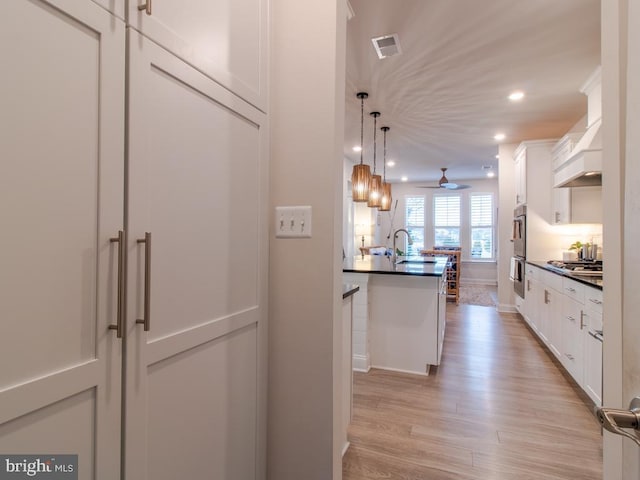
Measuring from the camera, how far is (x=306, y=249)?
4.21 ft

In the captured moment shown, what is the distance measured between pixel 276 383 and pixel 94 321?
0.77m

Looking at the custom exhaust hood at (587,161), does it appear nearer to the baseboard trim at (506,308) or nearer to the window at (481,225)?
the baseboard trim at (506,308)

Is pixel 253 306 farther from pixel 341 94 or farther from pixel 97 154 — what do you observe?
pixel 341 94

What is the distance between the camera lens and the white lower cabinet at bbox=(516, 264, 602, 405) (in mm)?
2430

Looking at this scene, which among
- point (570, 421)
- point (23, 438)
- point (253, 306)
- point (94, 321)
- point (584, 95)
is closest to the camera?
point (23, 438)

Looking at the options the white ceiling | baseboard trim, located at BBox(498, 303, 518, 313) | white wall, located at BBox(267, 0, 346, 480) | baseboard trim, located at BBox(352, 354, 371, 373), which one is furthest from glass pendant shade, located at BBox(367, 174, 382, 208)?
baseboard trim, located at BBox(498, 303, 518, 313)

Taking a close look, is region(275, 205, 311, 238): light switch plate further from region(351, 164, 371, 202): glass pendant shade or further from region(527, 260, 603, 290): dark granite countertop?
region(351, 164, 371, 202): glass pendant shade

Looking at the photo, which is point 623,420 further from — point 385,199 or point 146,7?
point 385,199

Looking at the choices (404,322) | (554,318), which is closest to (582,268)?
(554,318)

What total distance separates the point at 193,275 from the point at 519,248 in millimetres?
5274

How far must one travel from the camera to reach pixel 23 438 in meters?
0.62

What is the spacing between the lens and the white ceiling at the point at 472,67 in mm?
2391

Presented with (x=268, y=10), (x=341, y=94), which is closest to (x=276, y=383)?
(x=341, y=94)

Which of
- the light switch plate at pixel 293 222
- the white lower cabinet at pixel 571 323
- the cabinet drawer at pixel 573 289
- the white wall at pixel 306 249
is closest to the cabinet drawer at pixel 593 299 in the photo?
the white lower cabinet at pixel 571 323
